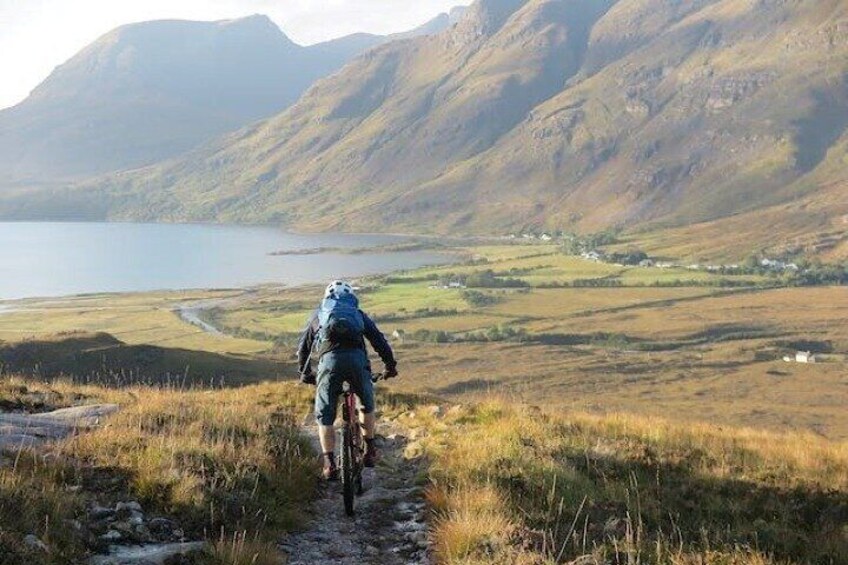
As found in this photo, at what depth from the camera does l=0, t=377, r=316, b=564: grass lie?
7789 millimetres

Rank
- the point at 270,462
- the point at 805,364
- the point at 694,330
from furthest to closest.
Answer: the point at 694,330 → the point at 805,364 → the point at 270,462

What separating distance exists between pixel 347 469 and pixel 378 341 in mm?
2083

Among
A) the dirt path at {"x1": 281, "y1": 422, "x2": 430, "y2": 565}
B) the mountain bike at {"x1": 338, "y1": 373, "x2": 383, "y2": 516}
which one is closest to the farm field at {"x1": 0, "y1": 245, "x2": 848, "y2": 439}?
the dirt path at {"x1": 281, "y1": 422, "x2": 430, "y2": 565}

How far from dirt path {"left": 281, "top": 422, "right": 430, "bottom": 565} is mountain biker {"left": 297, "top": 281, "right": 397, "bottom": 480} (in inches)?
27.8

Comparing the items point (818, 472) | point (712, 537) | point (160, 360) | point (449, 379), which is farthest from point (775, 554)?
point (449, 379)

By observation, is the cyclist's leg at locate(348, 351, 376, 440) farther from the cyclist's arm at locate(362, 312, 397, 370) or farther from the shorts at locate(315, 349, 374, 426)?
the cyclist's arm at locate(362, 312, 397, 370)

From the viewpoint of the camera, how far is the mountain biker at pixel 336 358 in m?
11.2

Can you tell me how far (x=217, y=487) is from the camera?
9.72 m

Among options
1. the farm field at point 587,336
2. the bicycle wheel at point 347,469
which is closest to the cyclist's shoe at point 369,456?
the bicycle wheel at point 347,469

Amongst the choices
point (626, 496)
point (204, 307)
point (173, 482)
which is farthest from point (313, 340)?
point (204, 307)

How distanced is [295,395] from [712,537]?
14717 mm

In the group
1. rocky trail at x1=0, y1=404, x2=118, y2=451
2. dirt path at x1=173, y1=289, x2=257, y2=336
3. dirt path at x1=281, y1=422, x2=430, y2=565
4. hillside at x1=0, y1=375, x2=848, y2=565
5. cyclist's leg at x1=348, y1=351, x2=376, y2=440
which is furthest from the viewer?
dirt path at x1=173, y1=289, x2=257, y2=336

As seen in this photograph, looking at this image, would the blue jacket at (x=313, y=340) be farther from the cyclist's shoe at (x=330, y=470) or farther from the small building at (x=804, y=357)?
the small building at (x=804, y=357)

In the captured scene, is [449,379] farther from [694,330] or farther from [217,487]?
[217,487]
